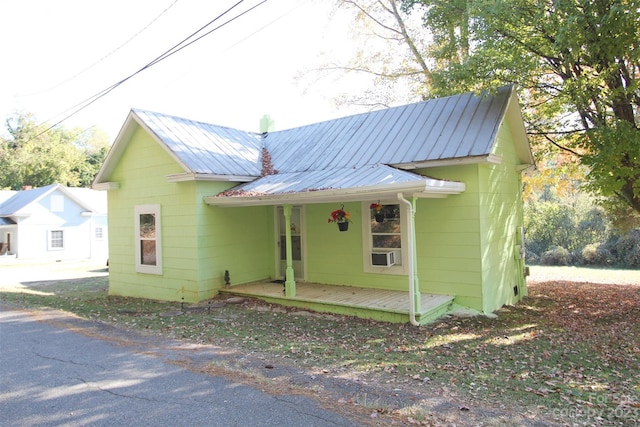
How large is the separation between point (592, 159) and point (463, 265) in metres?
3.56

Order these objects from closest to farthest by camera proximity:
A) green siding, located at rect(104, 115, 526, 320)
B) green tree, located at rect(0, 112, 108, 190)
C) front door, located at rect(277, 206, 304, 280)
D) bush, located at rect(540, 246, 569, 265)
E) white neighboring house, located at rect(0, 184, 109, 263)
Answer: green siding, located at rect(104, 115, 526, 320) → front door, located at rect(277, 206, 304, 280) → bush, located at rect(540, 246, 569, 265) → white neighboring house, located at rect(0, 184, 109, 263) → green tree, located at rect(0, 112, 108, 190)

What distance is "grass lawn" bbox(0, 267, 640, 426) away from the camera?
4211 millimetres

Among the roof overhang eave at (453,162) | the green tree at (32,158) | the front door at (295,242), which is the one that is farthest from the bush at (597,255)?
the green tree at (32,158)

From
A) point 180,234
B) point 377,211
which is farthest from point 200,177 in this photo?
point 377,211

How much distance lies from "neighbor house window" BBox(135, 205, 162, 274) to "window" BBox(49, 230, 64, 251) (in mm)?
22567

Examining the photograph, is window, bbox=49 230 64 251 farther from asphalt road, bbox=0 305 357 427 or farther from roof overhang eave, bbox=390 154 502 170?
roof overhang eave, bbox=390 154 502 170

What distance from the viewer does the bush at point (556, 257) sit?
77.5ft

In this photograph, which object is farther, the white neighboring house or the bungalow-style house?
the white neighboring house

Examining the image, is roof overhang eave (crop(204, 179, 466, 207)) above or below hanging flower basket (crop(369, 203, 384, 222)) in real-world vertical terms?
above

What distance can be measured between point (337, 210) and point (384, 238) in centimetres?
126

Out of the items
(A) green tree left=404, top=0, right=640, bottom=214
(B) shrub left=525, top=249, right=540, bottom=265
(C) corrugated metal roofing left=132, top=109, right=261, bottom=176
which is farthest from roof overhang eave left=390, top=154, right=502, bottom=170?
(B) shrub left=525, top=249, right=540, bottom=265

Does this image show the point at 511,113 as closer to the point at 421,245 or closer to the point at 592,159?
the point at 592,159

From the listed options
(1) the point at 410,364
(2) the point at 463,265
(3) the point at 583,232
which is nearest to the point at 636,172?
(2) the point at 463,265

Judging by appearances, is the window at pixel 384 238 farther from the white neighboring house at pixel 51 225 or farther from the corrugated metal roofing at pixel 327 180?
the white neighboring house at pixel 51 225
